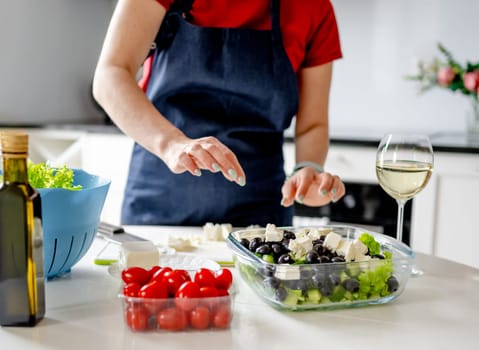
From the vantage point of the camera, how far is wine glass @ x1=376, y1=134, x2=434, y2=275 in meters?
1.06

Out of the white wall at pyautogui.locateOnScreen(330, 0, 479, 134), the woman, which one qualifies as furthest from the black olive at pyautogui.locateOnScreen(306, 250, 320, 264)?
the white wall at pyautogui.locateOnScreen(330, 0, 479, 134)

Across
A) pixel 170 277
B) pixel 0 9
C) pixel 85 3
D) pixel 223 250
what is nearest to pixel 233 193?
pixel 223 250

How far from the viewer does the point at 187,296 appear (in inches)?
29.9

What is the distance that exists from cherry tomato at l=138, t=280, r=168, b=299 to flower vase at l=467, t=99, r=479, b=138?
2.17 metres

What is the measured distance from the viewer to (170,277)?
803 millimetres

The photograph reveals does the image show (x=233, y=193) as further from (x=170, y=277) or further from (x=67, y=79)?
(x=67, y=79)

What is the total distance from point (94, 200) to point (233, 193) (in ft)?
2.00

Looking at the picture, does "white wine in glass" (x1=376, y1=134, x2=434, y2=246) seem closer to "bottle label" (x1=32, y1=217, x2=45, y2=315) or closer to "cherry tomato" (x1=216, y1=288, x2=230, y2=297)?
"cherry tomato" (x1=216, y1=288, x2=230, y2=297)

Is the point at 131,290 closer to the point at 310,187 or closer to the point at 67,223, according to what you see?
the point at 67,223

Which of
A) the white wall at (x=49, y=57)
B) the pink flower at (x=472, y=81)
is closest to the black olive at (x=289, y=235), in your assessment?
the pink flower at (x=472, y=81)

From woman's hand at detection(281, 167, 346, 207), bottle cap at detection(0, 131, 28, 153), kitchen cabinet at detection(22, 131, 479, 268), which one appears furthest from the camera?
kitchen cabinet at detection(22, 131, 479, 268)

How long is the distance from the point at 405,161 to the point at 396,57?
1.97 m

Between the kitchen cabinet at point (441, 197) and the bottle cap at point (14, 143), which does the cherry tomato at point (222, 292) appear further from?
the kitchen cabinet at point (441, 197)

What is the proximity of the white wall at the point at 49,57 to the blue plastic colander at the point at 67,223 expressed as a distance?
6.78ft
